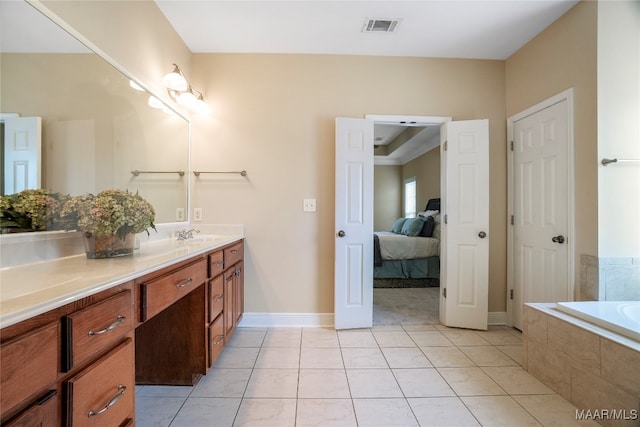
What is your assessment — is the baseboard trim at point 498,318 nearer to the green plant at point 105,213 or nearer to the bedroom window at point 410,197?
the green plant at point 105,213

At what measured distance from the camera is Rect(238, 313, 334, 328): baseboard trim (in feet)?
7.94

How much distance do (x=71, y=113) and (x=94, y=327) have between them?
1031 millimetres

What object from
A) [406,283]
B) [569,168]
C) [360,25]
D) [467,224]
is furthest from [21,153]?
[406,283]

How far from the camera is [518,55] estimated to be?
2396 millimetres

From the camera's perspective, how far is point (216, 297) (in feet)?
5.61

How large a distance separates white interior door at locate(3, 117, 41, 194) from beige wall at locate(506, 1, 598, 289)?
3020 mm

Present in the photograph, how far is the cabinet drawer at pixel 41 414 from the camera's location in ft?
1.88

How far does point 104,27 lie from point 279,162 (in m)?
1.40

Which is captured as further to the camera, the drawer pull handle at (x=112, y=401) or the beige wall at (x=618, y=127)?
the beige wall at (x=618, y=127)

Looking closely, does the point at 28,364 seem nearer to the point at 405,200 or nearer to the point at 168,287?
the point at 168,287

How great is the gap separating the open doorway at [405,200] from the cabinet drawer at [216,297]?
1461mm

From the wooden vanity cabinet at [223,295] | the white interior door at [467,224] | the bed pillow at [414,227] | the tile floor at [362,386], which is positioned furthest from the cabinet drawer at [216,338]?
the bed pillow at [414,227]

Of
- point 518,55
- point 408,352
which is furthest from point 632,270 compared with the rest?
point 518,55

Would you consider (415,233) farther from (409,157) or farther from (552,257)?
(409,157)
